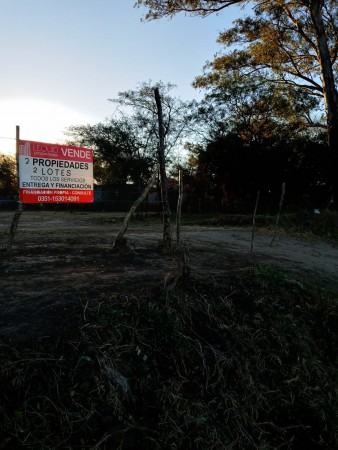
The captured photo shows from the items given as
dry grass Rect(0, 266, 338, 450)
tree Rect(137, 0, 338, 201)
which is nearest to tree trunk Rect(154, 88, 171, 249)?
dry grass Rect(0, 266, 338, 450)

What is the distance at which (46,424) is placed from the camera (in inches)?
85.6

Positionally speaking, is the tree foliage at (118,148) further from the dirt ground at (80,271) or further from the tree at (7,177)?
the dirt ground at (80,271)

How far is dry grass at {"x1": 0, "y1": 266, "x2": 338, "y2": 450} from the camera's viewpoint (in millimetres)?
2270

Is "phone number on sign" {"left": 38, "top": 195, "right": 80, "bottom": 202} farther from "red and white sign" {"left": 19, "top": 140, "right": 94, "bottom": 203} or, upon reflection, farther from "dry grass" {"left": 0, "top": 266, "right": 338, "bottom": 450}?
"dry grass" {"left": 0, "top": 266, "right": 338, "bottom": 450}

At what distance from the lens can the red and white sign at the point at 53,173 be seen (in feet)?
16.9

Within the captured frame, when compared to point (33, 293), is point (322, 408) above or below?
below

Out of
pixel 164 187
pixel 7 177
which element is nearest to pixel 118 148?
pixel 7 177

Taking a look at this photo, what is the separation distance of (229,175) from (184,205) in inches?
179

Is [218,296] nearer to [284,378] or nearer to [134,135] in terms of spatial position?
[284,378]

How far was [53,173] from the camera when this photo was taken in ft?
18.1

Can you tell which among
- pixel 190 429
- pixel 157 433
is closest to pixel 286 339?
pixel 190 429

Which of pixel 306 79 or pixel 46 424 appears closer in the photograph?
pixel 46 424

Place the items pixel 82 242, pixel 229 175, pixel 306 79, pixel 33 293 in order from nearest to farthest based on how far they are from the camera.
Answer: pixel 33 293, pixel 82 242, pixel 306 79, pixel 229 175

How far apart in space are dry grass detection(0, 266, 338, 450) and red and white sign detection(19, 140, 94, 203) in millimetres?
2706
